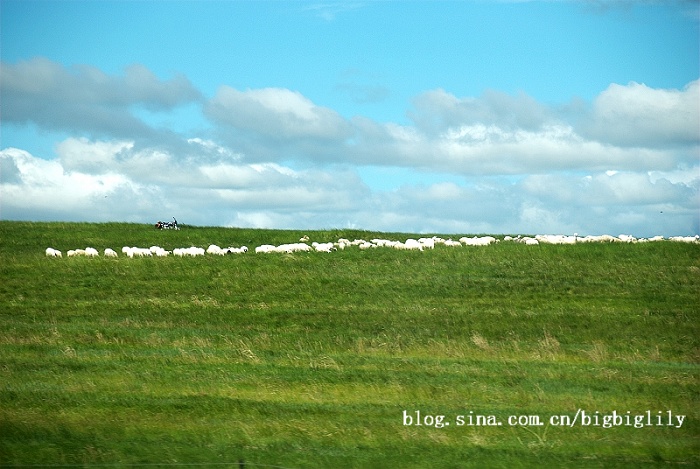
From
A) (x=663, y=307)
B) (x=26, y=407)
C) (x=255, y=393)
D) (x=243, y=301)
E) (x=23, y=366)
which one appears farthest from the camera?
(x=243, y=301)

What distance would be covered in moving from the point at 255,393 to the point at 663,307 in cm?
1936

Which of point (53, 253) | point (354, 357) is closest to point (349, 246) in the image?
point (53, 253)

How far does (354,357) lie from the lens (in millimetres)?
22250

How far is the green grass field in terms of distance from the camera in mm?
14125

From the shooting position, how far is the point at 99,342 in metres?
24.6

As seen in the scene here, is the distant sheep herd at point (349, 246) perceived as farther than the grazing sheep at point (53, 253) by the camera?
No

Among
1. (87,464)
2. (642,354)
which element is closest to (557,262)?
(642,354)

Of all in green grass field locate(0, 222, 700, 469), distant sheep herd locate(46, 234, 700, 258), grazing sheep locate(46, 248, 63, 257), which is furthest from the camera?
grazing sheep locate(46, 248, 63, 257)

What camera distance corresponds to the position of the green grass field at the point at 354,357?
14125 millimetres

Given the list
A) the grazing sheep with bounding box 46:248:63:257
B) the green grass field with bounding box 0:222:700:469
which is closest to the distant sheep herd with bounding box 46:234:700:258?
the grazing sheep with bounding box 46:248:63:257

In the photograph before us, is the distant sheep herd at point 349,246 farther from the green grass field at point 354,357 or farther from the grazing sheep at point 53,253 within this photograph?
the green grass field at point 354,357

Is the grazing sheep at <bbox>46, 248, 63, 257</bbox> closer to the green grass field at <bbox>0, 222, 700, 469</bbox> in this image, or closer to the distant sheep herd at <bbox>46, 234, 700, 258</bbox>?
the distant sheep herd at <bbox>46, 234, 700, 258</bbox>

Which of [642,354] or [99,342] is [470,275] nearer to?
[642,354]

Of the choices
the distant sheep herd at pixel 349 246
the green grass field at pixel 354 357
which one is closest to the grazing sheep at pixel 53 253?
the distant sheep herd at pixel 349 246
